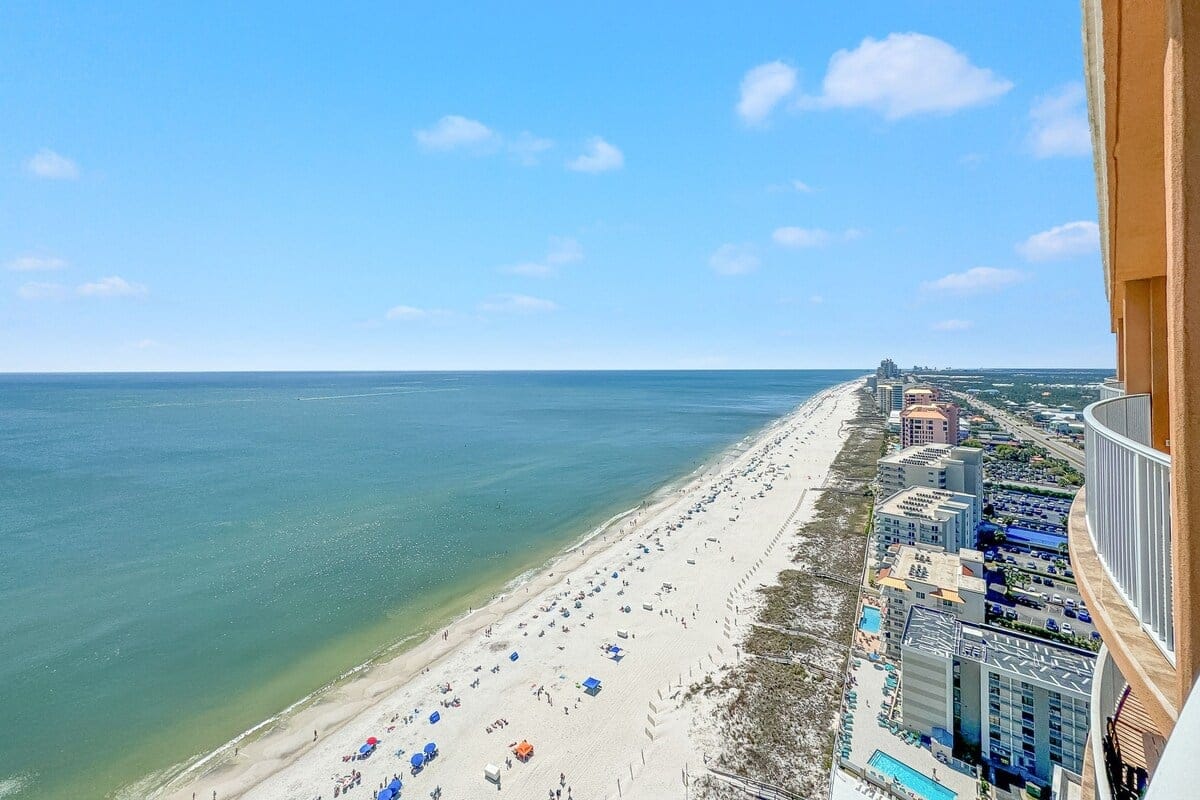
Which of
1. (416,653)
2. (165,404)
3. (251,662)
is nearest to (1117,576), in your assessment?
(416,653)

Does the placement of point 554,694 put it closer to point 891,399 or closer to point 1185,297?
point 1185,297

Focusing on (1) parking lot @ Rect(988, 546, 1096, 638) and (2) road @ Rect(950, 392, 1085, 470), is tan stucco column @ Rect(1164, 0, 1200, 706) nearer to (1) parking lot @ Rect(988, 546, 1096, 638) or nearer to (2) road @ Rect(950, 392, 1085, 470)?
(1) parking lot @ Rect(988, 546, 1096, 638)

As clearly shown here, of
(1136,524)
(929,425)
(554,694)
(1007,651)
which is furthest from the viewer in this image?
(929,425)

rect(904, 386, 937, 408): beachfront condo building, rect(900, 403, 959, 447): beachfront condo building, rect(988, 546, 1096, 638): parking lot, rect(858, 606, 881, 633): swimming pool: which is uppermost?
rect(904, 386, 937, 408): beachfront condo building

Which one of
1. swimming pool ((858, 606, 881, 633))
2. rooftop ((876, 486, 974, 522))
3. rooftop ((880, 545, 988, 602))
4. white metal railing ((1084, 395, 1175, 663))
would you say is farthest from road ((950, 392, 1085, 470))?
white metal railing ((1084, 395, 1175, 663))

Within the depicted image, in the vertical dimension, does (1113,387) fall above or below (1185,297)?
below

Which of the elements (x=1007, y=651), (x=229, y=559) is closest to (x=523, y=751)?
(x=1007, y=651)

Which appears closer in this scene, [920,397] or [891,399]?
[920,397]
